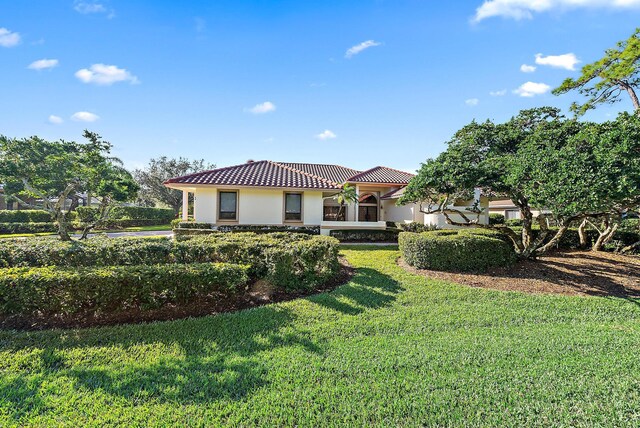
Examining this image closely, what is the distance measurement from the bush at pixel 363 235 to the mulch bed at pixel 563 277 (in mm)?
6445

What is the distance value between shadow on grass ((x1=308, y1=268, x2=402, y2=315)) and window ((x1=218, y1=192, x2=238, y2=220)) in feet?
37.0

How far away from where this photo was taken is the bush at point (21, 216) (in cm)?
2372

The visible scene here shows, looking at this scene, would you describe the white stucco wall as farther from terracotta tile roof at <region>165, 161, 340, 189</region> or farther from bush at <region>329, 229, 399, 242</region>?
bush at <region>329, 229, 399, 242</region>

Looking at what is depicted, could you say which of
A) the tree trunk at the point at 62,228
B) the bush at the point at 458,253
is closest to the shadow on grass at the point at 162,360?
the bush at the point at 458,253

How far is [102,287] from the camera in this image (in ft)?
16.3

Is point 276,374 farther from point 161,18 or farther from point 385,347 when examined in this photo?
point 161,18

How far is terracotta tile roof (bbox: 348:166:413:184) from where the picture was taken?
66.1 ft

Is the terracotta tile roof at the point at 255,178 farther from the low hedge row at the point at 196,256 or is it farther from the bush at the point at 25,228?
the bush at the point at 25,228

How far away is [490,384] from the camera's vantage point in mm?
3281

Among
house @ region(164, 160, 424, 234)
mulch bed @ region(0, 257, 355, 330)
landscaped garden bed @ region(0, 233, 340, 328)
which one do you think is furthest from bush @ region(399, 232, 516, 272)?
house @ region(164, 160, 424, 234)

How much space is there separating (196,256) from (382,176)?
1698cm

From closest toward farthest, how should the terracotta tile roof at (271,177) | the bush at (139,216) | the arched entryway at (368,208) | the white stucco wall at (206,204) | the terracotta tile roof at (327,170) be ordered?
the terracotta tile roof at (271,177), the white stucco wall at (206,204), the arched entryway at (368,208), the terracotta tile roof at (327,170), the bush at (139,216)

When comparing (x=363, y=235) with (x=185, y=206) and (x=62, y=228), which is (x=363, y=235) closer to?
(x=185, y=206)

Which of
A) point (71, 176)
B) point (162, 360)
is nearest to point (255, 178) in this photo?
point (71, 176)
